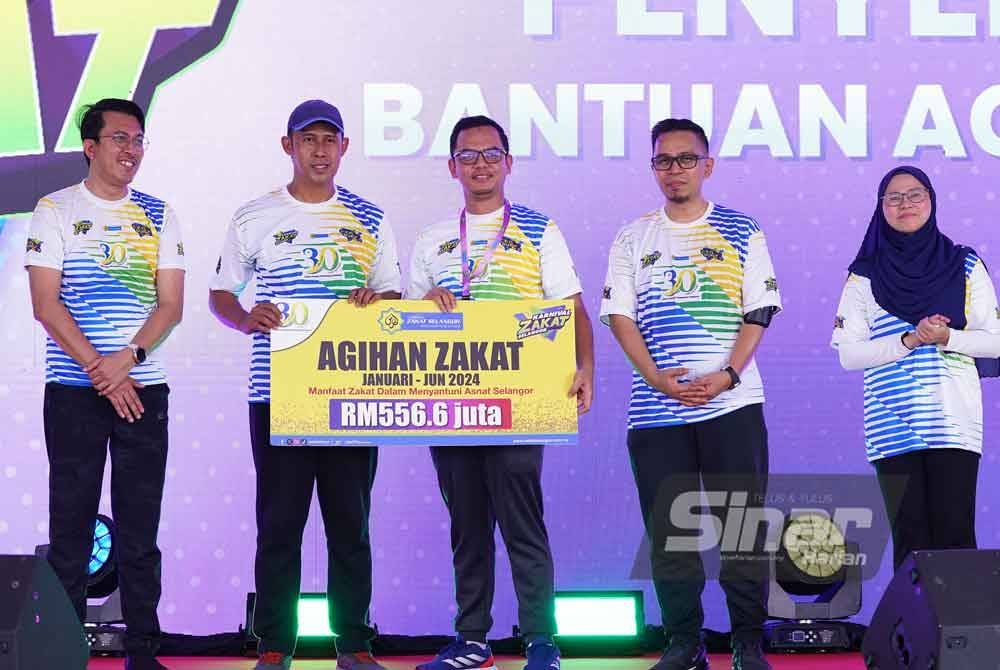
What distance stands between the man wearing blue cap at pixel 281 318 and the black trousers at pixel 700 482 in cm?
95

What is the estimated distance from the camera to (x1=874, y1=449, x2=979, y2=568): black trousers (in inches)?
159

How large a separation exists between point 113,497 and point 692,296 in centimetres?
201

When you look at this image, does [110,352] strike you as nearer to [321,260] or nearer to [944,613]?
[321,260]

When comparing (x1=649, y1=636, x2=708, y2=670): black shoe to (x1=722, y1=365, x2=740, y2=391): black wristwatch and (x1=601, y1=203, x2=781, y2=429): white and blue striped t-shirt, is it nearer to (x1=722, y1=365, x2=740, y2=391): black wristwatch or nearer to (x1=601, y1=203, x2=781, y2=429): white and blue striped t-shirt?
(x1=601, y1=203, x2=781, y2=429): white and blue striped t-shirt

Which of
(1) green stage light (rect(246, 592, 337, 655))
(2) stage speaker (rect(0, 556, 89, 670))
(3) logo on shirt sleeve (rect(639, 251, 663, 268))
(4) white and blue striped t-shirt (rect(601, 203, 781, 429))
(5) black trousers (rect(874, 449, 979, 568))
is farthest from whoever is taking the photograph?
(1) green stage light (rect(246, 592, 337, 655))

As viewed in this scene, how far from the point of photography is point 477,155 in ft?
13.7

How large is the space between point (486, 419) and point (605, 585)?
1.56 m

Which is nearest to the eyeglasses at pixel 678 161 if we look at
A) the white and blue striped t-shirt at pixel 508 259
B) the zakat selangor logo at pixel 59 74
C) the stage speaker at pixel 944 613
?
the white and blue striped t-shirt at pixel 508 259

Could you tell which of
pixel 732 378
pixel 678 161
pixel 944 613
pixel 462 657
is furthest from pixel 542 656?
pixel 678 161

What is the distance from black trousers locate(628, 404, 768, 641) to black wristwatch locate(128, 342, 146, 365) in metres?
1.66

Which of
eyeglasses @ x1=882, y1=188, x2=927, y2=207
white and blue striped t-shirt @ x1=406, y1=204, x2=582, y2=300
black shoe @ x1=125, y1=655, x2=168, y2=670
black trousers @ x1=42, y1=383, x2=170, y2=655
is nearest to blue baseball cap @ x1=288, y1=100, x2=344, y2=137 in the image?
white and blue striped t-shirt @ x1=406, y1=204, x2=582, y2=300

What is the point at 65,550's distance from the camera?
3.98 metres

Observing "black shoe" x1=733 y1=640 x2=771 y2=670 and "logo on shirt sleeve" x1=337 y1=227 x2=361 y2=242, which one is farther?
"logo on shirt sleeve" x1=337 y1=227 x2=361 y2=242

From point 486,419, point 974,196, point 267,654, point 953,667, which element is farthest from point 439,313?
point 974,196
